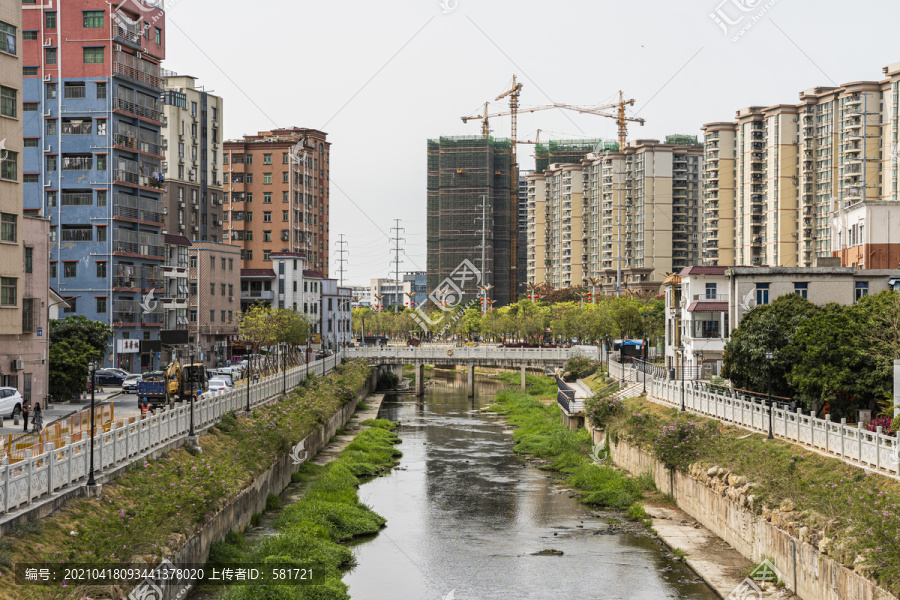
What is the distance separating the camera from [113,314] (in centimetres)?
8088

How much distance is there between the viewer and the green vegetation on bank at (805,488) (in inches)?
932

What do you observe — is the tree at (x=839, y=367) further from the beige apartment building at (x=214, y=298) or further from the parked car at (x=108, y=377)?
the beige apartment building at (x=214, y=298)

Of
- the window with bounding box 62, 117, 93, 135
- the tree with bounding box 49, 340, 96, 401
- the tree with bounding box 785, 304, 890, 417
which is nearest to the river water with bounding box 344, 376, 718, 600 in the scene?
the tree with bounding box 785, 304, 890, 417

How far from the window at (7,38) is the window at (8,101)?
71.6 inches

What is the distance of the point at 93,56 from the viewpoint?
8031 centimetres

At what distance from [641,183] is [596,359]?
88860mm

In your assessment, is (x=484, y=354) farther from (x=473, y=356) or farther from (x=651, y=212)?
(x=651, y=212)

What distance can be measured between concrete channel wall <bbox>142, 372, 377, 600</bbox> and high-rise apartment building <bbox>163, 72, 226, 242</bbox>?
61987 mm

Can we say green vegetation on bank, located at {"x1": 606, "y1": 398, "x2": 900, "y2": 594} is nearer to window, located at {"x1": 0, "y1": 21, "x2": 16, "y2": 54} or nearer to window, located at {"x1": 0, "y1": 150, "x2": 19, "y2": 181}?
window, located at {"x1": 0, "y1": 150, "x2": 19, "y2": 181}

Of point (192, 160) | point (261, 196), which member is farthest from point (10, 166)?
point (261, 196)

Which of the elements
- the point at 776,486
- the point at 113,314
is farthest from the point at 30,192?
the point at 776,486

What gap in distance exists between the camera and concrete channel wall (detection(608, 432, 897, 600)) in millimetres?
24531

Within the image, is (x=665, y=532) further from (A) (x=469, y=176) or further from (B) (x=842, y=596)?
(A) (x=469, y=176)

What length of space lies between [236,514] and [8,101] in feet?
78.0
